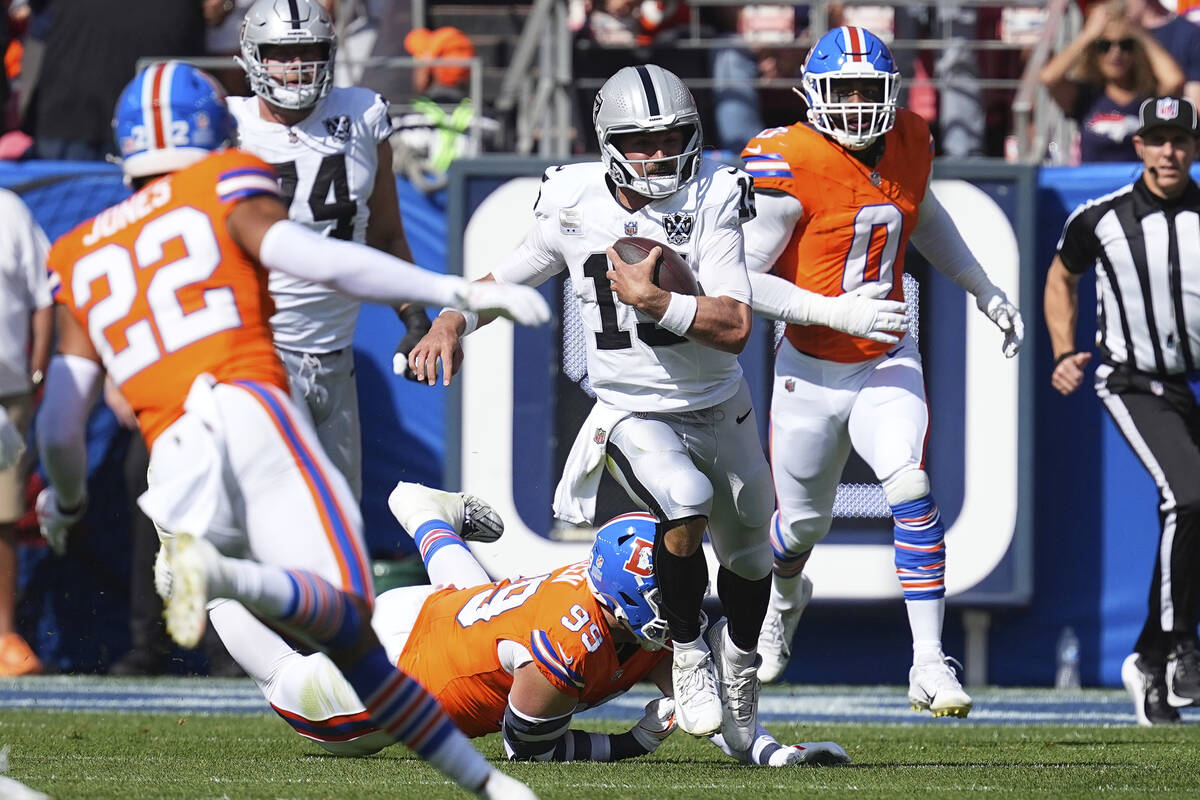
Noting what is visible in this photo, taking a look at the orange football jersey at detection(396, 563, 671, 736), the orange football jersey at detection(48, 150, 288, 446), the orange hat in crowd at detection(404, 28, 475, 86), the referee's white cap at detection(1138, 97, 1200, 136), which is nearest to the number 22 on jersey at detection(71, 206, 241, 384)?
the orange football jersey at detection(48, 150, 288, 446)

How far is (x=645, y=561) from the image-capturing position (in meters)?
4.66

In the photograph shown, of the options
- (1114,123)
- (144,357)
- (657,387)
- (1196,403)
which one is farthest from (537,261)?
(1114,123)

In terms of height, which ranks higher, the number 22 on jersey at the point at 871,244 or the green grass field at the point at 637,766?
the number 22 on jersey at the point at 871,244

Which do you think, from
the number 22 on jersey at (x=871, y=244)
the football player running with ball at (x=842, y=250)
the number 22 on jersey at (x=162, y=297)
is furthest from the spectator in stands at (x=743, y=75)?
the number 22 on jersey at (x=162, y=297)

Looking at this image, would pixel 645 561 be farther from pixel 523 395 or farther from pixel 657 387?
pixel 523 395

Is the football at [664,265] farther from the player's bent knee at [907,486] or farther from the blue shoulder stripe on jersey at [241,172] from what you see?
the blue shoulder stripe on jersey at [241,172]

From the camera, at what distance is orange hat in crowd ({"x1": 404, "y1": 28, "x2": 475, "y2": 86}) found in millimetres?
9000

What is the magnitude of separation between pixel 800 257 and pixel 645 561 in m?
1.61

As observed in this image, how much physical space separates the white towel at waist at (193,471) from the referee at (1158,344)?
13.2ft

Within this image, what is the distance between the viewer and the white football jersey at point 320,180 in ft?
18.8

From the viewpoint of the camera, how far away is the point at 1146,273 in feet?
23.1

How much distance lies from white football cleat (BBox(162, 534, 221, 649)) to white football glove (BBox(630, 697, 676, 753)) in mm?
1924

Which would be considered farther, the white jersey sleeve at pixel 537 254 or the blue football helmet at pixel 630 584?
the white jersey sleeve at pixel 537 254

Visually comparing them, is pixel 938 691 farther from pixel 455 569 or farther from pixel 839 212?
pixel 839 212
